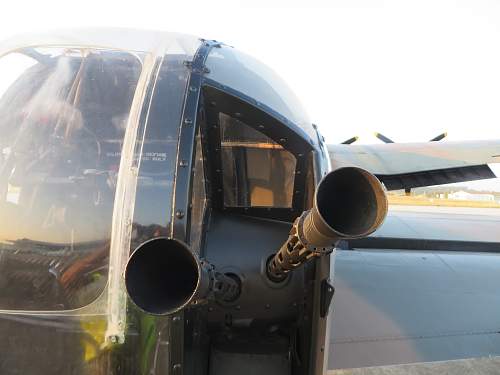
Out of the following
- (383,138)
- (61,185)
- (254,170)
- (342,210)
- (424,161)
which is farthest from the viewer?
(383,138)

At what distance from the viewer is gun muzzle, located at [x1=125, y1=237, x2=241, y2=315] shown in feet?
5.54

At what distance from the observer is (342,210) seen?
1.72 meters

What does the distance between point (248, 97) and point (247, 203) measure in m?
0.68

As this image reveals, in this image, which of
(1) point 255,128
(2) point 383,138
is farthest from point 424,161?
(1) point 255,128

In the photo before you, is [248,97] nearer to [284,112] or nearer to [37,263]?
[284,112]

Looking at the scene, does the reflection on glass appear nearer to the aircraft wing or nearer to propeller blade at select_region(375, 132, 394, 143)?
the aircraft wing

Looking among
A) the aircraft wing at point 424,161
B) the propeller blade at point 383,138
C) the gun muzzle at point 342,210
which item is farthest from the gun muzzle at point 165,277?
the propeller blade at point 383,138

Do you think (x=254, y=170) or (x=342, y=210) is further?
(x=254, y=170)

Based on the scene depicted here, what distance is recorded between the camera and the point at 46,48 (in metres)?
2.64

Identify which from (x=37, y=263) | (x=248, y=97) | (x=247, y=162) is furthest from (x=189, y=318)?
(x=248, y=97)

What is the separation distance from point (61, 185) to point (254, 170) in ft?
3.88

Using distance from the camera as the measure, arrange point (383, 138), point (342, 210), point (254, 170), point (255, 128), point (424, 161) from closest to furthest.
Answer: point (342, 210)
point (255, 128)
point (254, 170)
point (424, 161)
point (383, 138)

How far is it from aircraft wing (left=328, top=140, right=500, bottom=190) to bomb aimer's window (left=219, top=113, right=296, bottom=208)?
5166 mm

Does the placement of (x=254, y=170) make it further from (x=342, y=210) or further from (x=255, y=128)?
(x=342, y=210)
